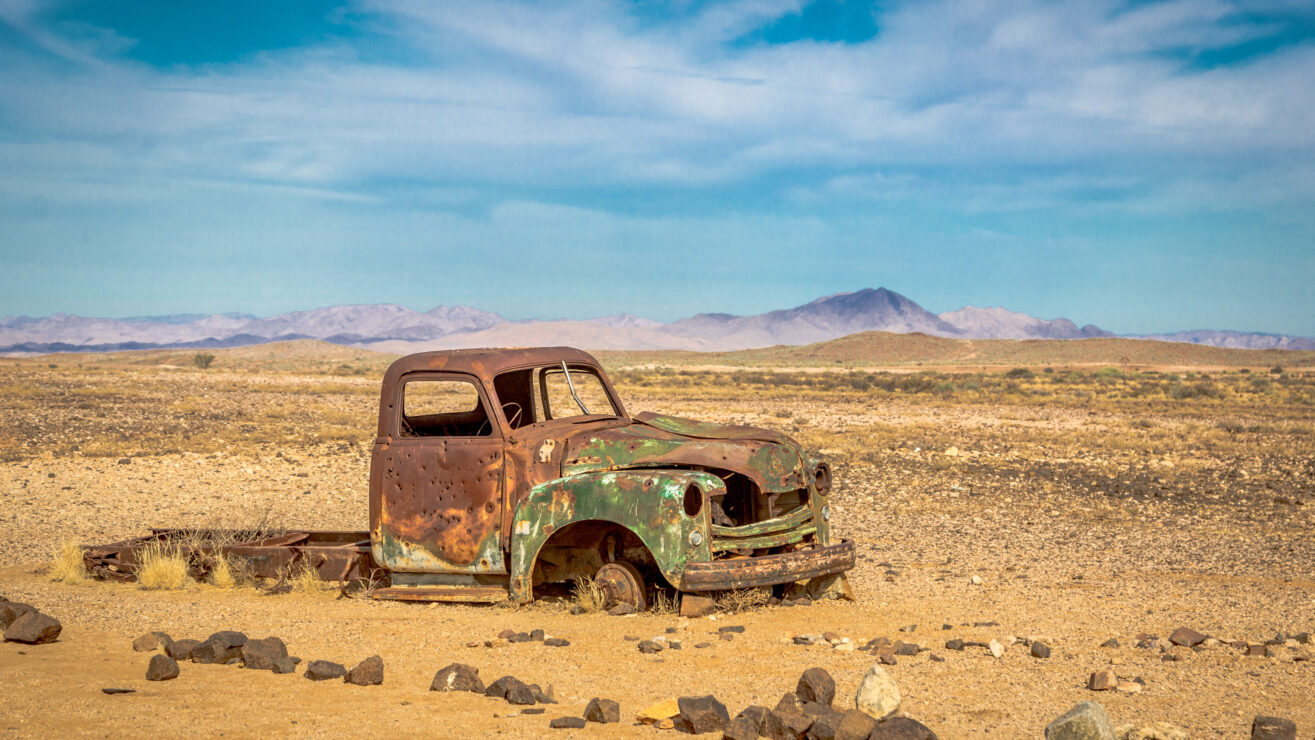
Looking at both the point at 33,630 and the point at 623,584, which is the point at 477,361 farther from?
the point at 33,630

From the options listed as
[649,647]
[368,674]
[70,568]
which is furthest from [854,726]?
[70,568]

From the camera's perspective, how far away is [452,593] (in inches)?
298

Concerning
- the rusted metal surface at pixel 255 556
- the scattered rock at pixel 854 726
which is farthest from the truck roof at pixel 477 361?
the scattered rock at pixel 854 726

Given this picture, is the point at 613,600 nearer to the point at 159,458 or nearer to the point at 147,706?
the point at 147,706

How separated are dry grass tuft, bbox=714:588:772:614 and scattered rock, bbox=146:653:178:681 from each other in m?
3.62

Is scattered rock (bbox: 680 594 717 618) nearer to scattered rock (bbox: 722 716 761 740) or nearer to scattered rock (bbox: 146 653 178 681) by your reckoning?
scattered rock (bbox: 722 716 761 740)

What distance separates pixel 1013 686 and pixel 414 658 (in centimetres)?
359

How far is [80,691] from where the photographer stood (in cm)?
537

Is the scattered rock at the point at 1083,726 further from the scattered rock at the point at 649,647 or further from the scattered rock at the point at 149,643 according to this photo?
the scattered rock at the point at 149,643

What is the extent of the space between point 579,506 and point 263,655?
2.21m

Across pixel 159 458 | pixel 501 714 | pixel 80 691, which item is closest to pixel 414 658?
pixel 501 714

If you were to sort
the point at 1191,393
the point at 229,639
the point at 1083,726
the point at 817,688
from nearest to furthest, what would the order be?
the point at 1083,726, the point at 817,688, the point at 229,639, the point at 1191,393

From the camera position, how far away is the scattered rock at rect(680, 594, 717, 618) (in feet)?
23.2

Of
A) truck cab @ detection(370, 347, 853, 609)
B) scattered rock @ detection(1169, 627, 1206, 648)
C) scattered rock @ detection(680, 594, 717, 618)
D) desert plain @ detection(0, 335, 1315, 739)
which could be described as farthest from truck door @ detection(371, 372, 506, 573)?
scattered rock @ detection(1169, 627, 1206, 648)
